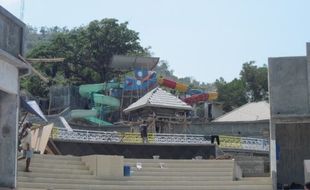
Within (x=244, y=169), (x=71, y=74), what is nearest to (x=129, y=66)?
(x=71, y=74)

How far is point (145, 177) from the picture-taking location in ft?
70.7

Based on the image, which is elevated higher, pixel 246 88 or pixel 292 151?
pixel 246 88

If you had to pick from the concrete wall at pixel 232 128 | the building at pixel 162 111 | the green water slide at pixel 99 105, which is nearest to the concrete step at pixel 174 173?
the building at pixel 162 111

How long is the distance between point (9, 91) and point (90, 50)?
4912cm

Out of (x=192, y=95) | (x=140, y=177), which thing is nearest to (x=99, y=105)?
(x=192, y=95)

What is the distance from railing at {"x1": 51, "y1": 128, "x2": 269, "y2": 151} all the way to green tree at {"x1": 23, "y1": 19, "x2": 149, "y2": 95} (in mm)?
31093

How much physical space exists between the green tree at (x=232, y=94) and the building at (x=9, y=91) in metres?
47.9

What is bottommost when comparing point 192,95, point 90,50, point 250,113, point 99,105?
point 250,113

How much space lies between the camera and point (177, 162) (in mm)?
23938

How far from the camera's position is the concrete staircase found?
63.3 feet

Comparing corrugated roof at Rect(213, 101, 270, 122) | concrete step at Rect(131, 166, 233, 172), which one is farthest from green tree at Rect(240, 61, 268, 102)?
concrete step at Rect(131, 166, 233, 172)

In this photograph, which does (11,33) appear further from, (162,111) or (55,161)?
(162,111)

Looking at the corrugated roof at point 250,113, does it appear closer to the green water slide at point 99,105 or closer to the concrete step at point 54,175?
the green water slide at point 99,105

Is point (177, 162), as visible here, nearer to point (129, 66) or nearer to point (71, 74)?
point (129, 66)
